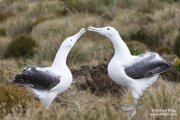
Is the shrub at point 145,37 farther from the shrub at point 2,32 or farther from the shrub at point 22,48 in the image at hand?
the shrub at point 2,32

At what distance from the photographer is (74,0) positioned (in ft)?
95.8

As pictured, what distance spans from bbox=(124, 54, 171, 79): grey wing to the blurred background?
244 cm

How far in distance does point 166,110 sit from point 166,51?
943 cm

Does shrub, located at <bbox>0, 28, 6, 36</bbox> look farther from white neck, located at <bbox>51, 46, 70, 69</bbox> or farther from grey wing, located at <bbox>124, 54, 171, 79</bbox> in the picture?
grey wing, located at <bbox>124, 54, 171, 79</bbox>

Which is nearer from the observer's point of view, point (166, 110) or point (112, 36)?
point (166, 110)

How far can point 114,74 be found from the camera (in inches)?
275

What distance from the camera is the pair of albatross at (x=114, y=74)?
7000 mm

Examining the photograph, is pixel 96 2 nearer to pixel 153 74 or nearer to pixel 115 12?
pixel 115 12

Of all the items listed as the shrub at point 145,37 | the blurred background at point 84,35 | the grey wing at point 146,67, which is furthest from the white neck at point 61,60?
the shrub at point 145,37

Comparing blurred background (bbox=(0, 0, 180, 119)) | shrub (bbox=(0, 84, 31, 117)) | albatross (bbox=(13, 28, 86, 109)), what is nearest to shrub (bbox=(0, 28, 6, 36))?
blurred background (bbox=(0, 0, 180, 119))

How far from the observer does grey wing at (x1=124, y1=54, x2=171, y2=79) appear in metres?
7.07

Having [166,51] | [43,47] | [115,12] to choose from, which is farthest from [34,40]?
[115,12]

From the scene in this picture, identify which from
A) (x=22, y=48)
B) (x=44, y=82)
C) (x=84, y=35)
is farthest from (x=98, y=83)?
(x=84, y=35)

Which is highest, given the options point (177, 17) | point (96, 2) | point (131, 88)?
point (131, 88)
